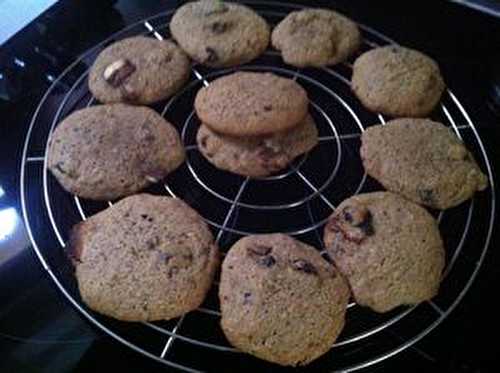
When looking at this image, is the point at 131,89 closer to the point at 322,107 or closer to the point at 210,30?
the point at 210,30

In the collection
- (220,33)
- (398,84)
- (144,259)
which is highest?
(220,33)

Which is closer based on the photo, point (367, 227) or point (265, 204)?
point (367, 227)

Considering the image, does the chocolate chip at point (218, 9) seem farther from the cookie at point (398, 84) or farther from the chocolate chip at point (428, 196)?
the chocolate chip at point (428, 196)

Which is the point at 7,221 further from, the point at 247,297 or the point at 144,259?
the point at 247,297

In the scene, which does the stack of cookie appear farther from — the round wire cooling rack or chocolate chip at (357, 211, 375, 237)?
chocolate chip at (357, 211, 375, 237)

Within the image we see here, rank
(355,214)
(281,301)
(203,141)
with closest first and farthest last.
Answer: (281,301) → (355,214) → (203,141)

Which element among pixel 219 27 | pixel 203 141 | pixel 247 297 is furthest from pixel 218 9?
pixel 247 297

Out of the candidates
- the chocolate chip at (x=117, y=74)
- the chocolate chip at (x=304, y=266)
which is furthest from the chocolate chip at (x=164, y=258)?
the chocolate chip at (x=117, y=74)

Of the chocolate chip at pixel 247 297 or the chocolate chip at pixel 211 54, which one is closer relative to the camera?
the chocolate chip at pixel 247 297
